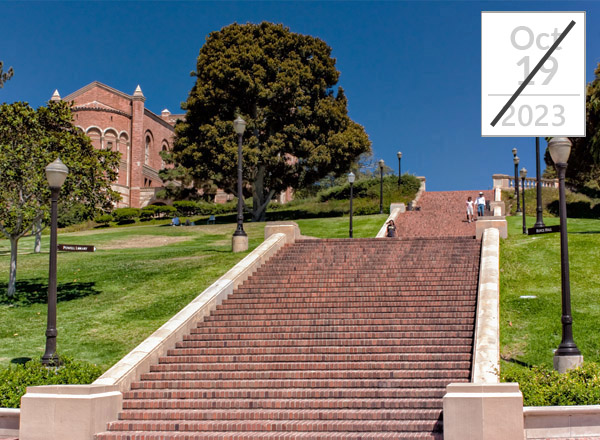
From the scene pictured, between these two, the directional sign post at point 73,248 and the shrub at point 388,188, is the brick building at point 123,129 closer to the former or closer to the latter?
the shrub at point 388,188

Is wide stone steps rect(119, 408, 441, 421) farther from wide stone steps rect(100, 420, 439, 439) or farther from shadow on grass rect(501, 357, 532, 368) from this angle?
shadow on grass rect(501, 357, 532, 368)

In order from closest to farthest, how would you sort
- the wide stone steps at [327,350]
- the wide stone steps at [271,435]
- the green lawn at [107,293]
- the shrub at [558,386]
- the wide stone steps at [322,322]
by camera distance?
the shrub at [558,386] → the wide stone steps at [271,435] → the wide stone steps at [327,350] → the wide stone steps at [322,322] → the green lawn at [107,293]

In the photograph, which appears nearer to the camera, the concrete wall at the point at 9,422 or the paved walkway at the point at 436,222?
the concrete wall at the point at 9,422

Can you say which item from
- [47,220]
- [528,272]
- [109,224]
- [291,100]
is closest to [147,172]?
[109,224]

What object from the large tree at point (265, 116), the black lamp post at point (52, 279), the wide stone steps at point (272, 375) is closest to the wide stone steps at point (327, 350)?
the wide stone steps at point (272, 375)

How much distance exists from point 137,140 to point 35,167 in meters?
53.9

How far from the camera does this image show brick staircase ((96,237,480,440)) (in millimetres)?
11227

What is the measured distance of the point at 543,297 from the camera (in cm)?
1634

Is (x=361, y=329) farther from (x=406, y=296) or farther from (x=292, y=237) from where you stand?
(x=292, y=237)

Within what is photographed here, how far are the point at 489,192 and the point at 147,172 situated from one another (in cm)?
4092

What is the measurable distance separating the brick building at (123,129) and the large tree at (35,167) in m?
47.2

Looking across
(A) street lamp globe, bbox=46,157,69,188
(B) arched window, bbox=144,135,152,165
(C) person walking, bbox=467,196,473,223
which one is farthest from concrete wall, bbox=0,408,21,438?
(B) arched window, bbox=144,135,152,165

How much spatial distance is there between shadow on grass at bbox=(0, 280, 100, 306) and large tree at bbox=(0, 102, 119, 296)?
0.54 meters

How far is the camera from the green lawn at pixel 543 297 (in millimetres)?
13656
